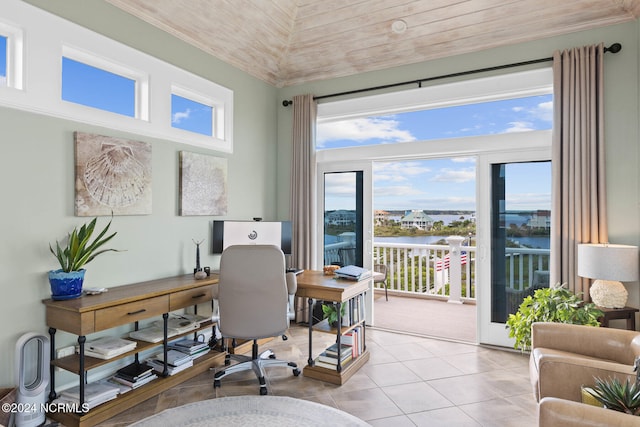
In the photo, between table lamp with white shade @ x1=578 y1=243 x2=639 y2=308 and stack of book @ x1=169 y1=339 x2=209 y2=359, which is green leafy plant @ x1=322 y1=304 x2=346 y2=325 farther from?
table lamp with white shade @ x1=578 y1=243 x2=639 y2=308

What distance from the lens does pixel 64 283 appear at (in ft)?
8.27

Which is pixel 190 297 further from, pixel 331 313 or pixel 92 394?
pixel 331 313

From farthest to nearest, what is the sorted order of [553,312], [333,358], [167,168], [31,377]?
[167,168] < [333,358] < [553,312] < [31,377]

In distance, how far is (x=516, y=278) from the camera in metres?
3.83

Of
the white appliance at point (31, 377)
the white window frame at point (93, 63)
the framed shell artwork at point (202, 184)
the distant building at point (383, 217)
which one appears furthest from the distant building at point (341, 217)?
the white appliance at point (31, 377)

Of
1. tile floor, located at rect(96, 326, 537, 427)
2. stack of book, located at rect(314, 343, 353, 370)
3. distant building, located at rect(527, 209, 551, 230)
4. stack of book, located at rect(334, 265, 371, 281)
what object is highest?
distant building, located at rect(527, 209, 551, 230)

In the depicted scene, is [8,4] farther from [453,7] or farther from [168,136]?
[453,7]

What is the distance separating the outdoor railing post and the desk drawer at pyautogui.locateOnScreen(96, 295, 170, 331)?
4446mm

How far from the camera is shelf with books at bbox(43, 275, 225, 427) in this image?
93.4 inches

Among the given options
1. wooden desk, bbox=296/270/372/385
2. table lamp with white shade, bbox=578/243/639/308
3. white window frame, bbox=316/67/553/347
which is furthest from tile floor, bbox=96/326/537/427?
table lamp with white shade, bbox=578/243/639/308

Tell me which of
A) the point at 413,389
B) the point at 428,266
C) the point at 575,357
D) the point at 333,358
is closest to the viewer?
the point at 575,357

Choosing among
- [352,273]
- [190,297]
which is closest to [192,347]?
[190,297]

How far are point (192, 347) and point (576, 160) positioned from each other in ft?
12.3

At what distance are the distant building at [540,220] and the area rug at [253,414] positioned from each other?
2.57 metres
